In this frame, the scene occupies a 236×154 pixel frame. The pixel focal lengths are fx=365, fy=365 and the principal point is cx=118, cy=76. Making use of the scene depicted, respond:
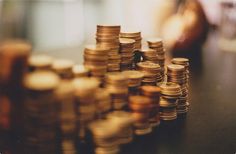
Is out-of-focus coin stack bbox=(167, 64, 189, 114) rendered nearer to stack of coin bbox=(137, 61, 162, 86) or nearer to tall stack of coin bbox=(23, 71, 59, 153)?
stack of coin bbox=(137, 61, 162, 86)

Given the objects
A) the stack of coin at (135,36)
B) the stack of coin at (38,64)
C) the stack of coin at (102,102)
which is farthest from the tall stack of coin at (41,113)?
the stack of coin at (135,36)

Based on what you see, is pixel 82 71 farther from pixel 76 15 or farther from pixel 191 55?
pixel 76 15

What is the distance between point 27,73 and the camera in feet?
2.92

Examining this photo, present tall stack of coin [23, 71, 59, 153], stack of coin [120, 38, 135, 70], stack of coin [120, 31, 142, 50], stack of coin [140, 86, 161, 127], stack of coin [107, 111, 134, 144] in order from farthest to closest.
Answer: stack of coin [120, 31, 142, 50] < stack of coin [120, 38, 135, 70] < stack of coin [140, 86, 161, 127] < stack of coin [107, 111, 134, 144] < tall stack of coin [23, 71, 59, 153]

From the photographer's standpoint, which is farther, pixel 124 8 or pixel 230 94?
pixel 124 8

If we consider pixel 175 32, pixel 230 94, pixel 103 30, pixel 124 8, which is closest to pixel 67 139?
pixel 103 30

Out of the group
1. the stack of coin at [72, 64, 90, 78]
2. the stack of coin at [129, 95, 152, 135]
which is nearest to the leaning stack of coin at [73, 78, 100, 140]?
the stack of coin at [72, 64, 90, 78]

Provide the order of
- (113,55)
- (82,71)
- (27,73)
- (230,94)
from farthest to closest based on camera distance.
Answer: (230,94) → (113,55) → (82,71) → (27,73)

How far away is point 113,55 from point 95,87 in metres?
0.24

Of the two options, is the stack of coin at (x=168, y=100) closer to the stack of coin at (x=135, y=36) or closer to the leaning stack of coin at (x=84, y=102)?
the stack of coin at (x=135, y=36)

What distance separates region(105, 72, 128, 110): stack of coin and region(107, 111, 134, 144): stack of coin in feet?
0.09

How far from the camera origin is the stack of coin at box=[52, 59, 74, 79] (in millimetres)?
933

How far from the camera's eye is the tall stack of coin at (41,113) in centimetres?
85

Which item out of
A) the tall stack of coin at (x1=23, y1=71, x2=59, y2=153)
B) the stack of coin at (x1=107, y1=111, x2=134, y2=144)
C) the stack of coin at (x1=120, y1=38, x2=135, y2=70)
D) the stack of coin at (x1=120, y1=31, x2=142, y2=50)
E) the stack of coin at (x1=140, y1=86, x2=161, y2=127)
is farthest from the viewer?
the stack of coin at (x1=120, y1=31, x2=142, y2=50)
